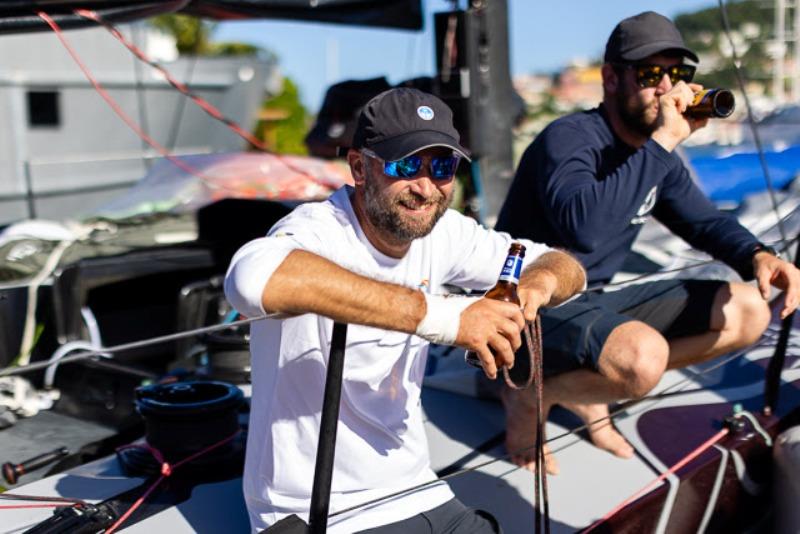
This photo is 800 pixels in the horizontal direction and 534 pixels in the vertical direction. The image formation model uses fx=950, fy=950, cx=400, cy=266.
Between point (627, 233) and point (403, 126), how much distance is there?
131 cm

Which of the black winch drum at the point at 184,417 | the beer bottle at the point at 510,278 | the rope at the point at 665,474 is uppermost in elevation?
the beer bottle at the point at 510,278

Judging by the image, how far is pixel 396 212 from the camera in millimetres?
2191

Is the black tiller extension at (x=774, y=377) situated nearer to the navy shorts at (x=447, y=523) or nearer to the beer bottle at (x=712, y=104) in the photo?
the beer bottle at (x=712, y=104)

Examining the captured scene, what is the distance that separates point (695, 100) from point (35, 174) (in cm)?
1118

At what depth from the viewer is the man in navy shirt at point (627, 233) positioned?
283 cm

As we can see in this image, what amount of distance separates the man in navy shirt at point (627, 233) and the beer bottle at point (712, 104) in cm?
3

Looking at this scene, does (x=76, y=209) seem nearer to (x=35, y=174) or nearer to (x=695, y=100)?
(x=35, y=174)

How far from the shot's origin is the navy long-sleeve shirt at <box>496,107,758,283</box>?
9.31ft

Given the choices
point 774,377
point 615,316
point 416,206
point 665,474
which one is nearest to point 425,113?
point 416,206

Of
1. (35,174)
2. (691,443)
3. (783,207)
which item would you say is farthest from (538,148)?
(35,174)

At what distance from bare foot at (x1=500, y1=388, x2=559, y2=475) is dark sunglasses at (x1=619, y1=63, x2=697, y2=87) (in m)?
1.06

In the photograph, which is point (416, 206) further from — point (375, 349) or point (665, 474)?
point (665, 474)

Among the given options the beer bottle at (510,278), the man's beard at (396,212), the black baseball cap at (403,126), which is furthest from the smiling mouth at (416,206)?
the beer bottle at (510,278)

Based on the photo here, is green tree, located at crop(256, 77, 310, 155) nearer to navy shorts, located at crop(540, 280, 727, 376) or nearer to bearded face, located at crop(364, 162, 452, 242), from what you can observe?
navy shorts, located at crop(540, 280, 727, 376)
